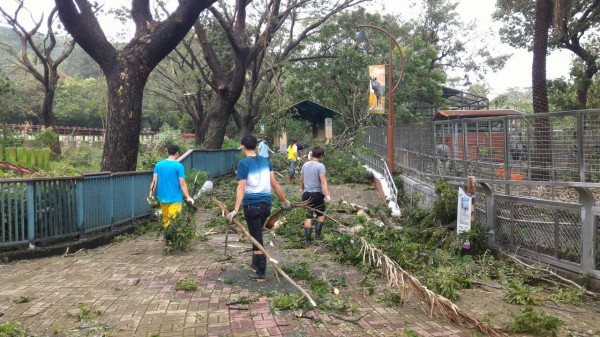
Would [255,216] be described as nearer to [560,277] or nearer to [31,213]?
[31,213]

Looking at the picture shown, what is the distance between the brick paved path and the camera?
4.70m

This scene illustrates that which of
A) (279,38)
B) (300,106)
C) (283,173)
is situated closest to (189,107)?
(279,38)

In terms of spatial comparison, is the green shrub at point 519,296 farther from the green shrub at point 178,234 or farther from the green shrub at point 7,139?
the green shrub at point 7,139

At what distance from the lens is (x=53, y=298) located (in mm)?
5648

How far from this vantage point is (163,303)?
5.46 m

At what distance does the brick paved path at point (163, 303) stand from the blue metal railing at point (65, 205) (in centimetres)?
53

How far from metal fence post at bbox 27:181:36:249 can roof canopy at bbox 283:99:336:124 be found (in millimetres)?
18684

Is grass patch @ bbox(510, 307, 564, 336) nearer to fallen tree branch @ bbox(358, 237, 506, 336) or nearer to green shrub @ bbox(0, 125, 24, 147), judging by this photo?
fallen tree branch @ bbox(358, 237, 506, 336)

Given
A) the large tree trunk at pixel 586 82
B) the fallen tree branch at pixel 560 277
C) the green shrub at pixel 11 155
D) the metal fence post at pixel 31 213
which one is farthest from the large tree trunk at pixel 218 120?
the large tree trunk at pixel 586 82

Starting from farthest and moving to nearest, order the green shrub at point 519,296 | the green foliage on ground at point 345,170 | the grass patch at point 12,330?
the green foliage on ground at point 345,170
the green shrub at point 519,296
the grass patch at point 12,330

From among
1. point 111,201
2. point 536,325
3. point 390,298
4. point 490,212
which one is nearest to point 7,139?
point 111,201

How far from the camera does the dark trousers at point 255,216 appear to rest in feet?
21.2

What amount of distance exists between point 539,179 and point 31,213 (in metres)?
7.66

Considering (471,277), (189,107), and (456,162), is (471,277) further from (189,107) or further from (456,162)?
(189,107)
